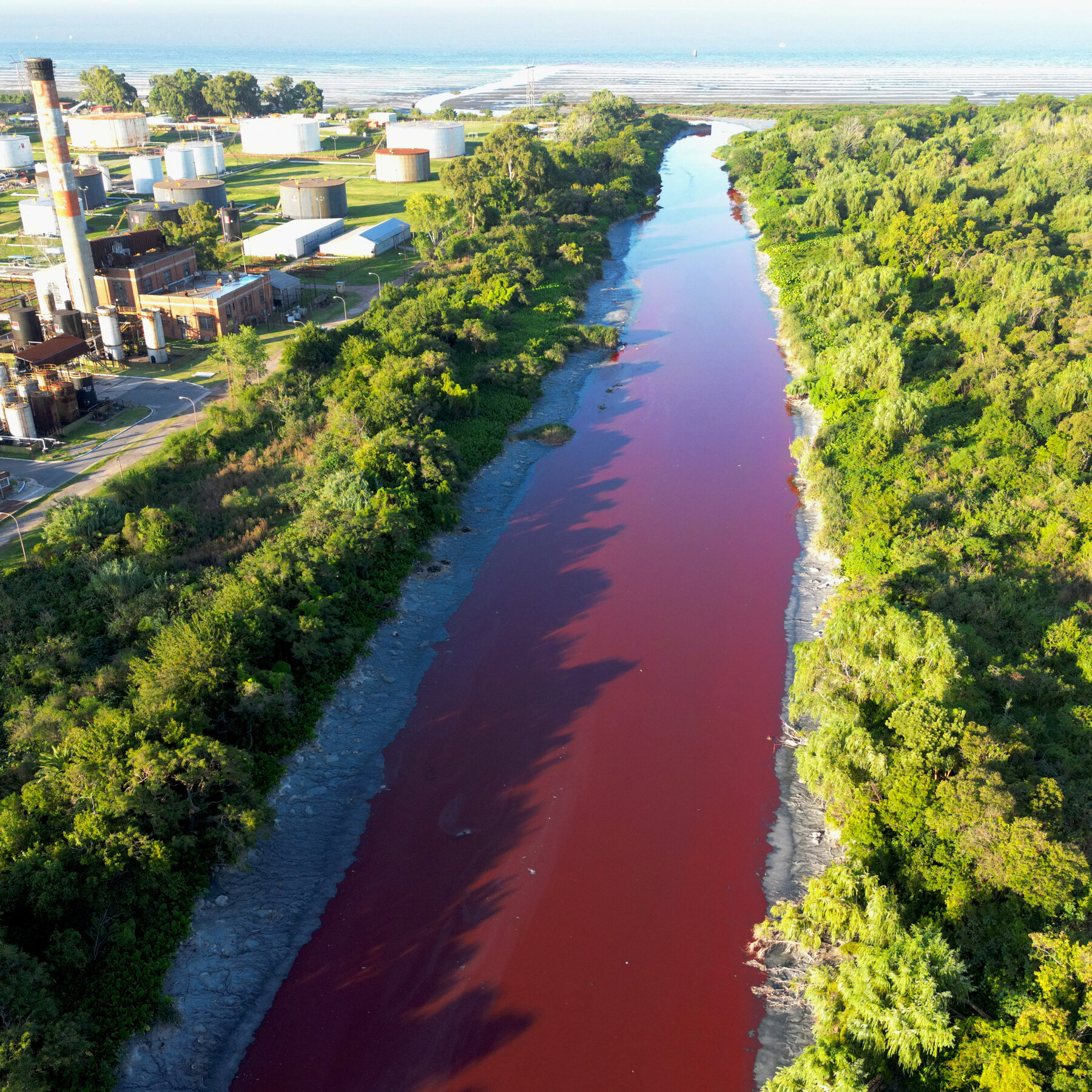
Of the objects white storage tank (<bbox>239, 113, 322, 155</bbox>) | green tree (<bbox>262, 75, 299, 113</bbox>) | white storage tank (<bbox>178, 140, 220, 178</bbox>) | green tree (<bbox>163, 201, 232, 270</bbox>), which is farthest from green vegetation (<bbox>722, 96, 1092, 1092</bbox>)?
green tree (<bbox>262, 75, 299, 113</bbox>)

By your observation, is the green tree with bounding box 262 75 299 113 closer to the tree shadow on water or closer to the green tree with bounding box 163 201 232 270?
the green tree with bounding box 163 201 232 270

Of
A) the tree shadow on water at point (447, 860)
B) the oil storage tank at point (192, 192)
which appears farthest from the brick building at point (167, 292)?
the tree shadow on water at point (447, 860)

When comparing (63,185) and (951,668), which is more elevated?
(63,185)

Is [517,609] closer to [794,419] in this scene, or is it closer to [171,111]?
[794,419]

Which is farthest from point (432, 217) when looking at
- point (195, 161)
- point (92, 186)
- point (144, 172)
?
point (144, 172)

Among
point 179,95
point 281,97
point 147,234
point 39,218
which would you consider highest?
point 281,97

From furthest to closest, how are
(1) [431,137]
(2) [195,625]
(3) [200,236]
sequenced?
(1) [431,137]
(3) [200,236]
(2) [195,625]

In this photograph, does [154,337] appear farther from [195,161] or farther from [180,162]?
[195,161]
